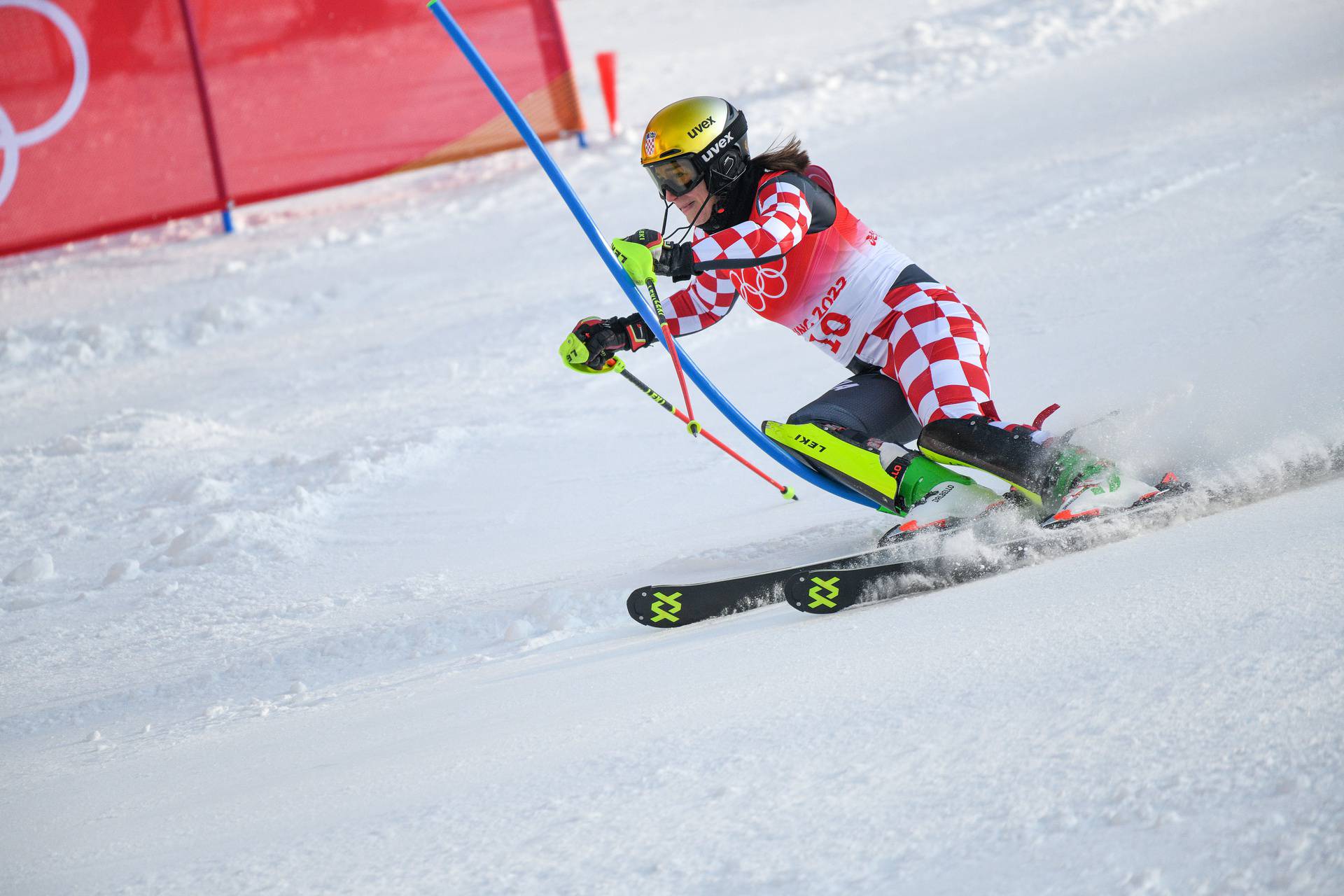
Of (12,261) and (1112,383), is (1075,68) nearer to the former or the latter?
(1112,383)

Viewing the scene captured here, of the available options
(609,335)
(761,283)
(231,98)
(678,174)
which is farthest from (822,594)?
(231,98)

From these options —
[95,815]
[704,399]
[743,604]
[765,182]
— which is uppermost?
[765,182]

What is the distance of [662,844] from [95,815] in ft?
5.04

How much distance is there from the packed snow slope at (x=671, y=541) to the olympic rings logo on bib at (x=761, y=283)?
914 mm

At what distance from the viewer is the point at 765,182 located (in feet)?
12.9

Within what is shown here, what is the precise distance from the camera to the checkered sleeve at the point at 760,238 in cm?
372

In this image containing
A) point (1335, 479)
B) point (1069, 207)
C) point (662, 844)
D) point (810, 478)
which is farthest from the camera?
point (1069, 207)

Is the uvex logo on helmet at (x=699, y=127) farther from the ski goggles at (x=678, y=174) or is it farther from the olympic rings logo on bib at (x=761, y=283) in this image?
the olympic rings logo on bib at (x=761, y=283)

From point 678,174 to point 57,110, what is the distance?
264 inches

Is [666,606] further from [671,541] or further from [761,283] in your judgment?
[761,283]

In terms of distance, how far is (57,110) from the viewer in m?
8.66

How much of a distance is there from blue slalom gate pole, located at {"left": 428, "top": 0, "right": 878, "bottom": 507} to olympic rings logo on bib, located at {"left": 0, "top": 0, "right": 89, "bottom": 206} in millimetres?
5961

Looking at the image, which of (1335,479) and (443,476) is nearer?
(1335,479)

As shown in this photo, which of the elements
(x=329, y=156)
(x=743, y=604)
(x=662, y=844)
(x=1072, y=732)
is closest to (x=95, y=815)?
(x=662, y=844)
